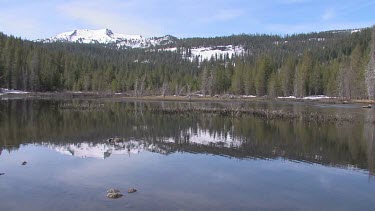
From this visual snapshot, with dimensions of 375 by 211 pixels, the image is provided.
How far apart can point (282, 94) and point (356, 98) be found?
34.4 metres

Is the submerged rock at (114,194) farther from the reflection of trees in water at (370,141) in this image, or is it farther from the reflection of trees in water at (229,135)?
the reflection of trees in water at (370,141)

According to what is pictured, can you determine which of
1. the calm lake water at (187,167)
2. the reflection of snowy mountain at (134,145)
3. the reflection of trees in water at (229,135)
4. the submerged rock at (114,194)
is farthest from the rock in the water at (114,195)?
the reflection of trees in water at (229,135)

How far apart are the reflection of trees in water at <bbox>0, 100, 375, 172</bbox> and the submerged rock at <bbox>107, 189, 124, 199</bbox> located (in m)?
13.7

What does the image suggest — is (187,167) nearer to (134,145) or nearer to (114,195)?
(114,195)

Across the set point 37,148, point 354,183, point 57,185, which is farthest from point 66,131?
point 354,183

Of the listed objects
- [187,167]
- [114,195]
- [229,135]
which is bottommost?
[229,135]

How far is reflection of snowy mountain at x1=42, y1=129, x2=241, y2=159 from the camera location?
32.0 meters

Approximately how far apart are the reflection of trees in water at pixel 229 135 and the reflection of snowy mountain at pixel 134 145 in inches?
7.8

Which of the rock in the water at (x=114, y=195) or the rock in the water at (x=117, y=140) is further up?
the rock in the water at (x=114, y=195)

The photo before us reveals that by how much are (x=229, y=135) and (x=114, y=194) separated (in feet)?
81.1

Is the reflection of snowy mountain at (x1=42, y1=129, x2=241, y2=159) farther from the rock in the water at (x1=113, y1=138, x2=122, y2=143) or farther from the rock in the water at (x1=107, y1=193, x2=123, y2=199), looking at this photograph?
the rock in the water at (x1=107, y1=193, x2=123, y2=199)

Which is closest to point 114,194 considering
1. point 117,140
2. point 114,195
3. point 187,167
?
point 114,195

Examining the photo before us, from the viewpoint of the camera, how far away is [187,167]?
2727cm

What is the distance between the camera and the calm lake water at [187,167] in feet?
63.4
